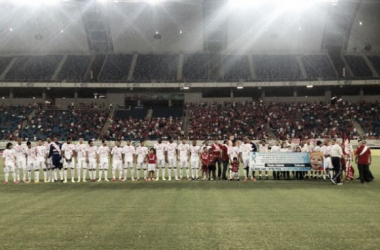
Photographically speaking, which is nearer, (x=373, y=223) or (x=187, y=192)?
(x=373, y=223)

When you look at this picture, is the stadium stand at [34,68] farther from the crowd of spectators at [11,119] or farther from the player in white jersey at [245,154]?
the player in white jersey at [245,154]

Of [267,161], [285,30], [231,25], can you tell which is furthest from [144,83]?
[267,161]

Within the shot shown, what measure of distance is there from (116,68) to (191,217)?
44.6 metres

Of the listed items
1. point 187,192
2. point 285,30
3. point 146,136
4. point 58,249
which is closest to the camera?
point 58,249

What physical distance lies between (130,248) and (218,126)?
38.3 m

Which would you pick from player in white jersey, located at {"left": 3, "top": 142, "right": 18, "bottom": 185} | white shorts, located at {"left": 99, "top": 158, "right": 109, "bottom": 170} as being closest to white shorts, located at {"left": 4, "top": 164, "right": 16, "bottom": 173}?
player in white jersey, located at {"left": 3, "top": 142, "right": 18, "bottom": 185}

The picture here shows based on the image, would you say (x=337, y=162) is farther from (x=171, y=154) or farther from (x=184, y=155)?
(x=171, y=154)

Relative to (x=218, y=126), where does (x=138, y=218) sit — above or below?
below

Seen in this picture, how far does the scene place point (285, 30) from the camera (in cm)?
5309

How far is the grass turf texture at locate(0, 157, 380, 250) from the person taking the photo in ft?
25.4

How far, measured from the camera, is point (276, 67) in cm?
5156

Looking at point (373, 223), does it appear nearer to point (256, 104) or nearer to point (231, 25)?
point (256, 104)

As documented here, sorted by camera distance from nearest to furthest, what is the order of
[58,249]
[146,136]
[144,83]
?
[58,249], [146,136], [144,83]

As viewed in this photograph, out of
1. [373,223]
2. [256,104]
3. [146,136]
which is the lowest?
[373,223]
